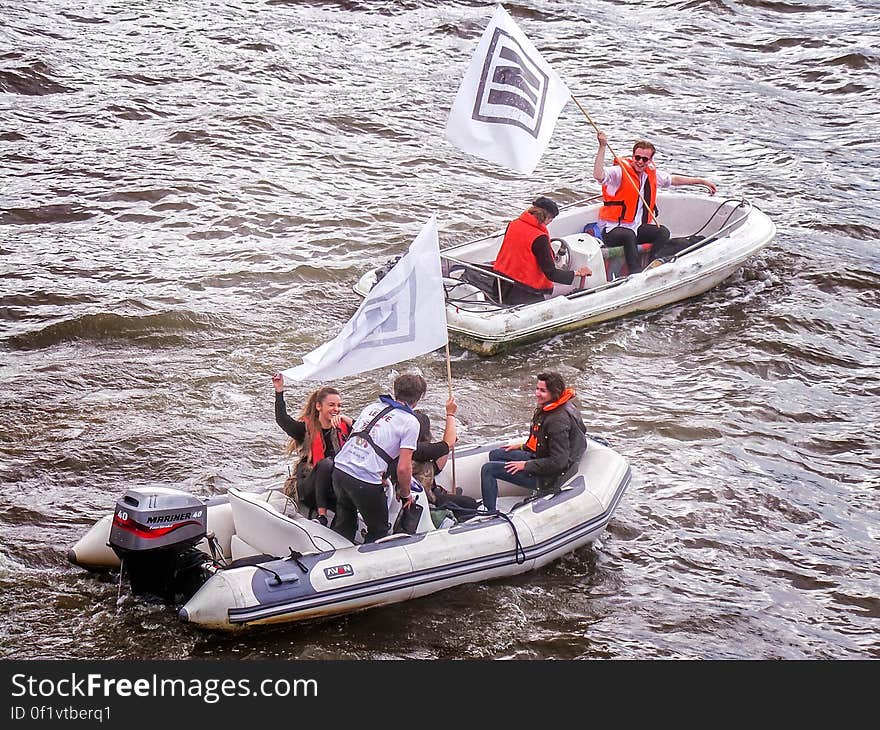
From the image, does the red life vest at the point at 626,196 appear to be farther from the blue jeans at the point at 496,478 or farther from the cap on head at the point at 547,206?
the blue jeans at the point at 496,478

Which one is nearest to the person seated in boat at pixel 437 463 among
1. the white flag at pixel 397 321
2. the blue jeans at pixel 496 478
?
the blue jeans at pixel 496 478

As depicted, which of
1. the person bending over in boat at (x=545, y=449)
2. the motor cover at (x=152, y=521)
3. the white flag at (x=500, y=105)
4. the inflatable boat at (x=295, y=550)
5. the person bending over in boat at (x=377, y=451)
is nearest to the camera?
the motor cover at (x=152, y=521)

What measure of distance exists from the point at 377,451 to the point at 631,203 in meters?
4.97

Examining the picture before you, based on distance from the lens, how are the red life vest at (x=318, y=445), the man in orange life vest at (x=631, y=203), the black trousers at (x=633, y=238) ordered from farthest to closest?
the black trousers at (x=633, y=238), the man in orange life vest at (x=631, y=203), the red life vest at (x=318, y=445)

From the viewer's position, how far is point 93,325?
33.6 feet

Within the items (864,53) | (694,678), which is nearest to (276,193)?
(694,678)

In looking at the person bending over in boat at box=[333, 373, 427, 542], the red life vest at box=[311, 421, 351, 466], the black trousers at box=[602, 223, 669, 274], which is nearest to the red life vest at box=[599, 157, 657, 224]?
the black trousers at box=[602, 223, 669, 274]

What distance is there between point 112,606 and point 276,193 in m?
7.46

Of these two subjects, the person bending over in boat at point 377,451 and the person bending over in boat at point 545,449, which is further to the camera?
the person bending over in boat at point 545,449

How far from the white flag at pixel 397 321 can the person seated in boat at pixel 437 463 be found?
1.29 ft

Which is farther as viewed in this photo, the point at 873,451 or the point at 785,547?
the point at 873,451

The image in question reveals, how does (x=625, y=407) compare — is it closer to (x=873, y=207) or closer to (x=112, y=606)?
(x=112, y=606)

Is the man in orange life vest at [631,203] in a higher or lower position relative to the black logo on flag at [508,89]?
lower

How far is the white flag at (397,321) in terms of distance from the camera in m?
6.59
